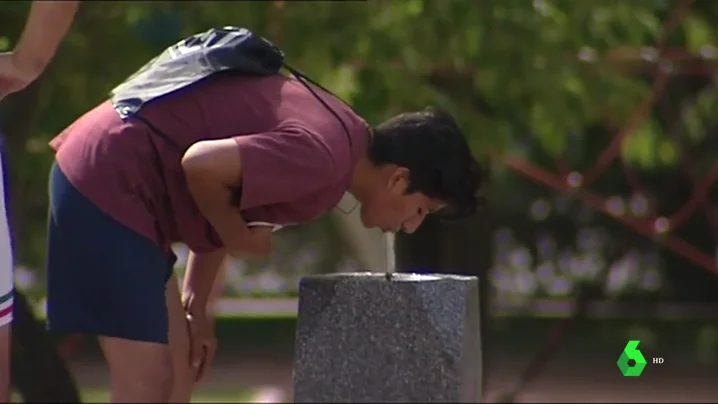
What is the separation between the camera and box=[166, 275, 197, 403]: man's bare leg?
3.52 metres

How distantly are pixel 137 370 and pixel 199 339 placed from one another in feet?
1.70

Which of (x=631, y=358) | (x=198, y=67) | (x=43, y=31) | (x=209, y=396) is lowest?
(x=209, y=396)

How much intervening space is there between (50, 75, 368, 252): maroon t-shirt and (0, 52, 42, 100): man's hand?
16 centimetres

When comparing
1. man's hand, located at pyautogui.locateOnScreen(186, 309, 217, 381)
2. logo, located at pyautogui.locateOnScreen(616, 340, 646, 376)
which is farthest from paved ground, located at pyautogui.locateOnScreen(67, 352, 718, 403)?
man's hand, located at pyautogui.locateOnScreen(186, 309, 217, 381)

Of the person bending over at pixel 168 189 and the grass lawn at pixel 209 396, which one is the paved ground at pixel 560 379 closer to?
the grass lawn at pixel 209 396

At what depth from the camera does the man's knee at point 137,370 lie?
3.09 m

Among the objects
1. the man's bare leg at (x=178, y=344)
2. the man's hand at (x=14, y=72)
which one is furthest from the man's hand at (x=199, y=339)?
the man's hand at (x=14, y=72)

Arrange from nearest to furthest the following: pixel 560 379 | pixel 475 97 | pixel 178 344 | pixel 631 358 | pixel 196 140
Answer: pixel 196 140
pixel 178 344
pixel 631 358
pixel 475 97
pixel 560 379

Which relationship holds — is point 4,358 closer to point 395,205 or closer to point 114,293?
point 114,293

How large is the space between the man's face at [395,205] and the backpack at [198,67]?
181 mm

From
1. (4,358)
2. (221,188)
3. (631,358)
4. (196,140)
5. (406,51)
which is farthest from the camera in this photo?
(406,51)

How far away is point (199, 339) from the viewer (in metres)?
3.61

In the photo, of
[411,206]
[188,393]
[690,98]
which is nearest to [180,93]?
[411,206]

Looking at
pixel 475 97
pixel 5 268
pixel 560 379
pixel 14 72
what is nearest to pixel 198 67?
pixel 14 72
